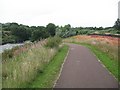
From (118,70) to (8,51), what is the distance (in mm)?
10864

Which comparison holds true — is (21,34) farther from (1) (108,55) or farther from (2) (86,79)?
(2) (86,79)

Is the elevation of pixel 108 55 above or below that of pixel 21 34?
below

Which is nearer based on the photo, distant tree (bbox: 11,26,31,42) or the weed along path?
the weed along path

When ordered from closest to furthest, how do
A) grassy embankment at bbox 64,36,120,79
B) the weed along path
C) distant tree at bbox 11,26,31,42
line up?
the weed along path → grassy embankment at bbox 64,36,120,79 → distant tree at bbox 11,26,31,42

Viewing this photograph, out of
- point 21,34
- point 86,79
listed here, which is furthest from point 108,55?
point 21,34

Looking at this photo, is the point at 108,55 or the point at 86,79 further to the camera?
the point at 108,55

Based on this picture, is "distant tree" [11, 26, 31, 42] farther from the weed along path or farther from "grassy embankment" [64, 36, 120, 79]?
the weed along path

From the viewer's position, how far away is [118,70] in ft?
55.5

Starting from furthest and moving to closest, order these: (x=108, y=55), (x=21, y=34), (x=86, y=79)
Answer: (x=21, y=34) < (x=108, y=55) < (x=86, y=79)

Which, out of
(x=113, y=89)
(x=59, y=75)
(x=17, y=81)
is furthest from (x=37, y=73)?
(x=113, y=89)

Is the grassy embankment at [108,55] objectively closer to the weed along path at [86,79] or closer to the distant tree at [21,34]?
the weed along path at [86,79]

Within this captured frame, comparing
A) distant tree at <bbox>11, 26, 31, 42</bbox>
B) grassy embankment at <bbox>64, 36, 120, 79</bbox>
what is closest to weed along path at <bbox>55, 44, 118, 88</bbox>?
grassy embankment at <bbox>64, 36, 120, 79</bbox>

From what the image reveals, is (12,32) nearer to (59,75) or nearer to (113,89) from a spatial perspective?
(59,75)

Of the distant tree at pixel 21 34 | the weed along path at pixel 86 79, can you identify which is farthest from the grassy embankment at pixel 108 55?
the distant tree at pixel 21 34
